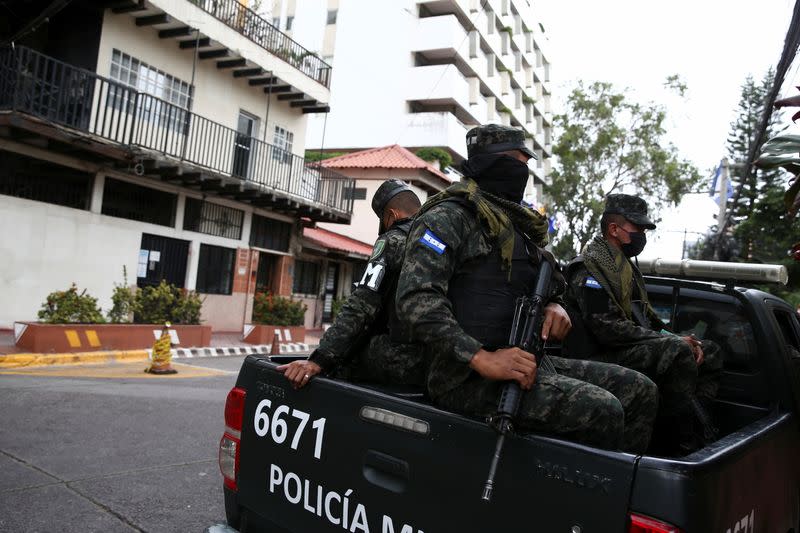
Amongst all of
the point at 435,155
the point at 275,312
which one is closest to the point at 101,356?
the point at 275,312

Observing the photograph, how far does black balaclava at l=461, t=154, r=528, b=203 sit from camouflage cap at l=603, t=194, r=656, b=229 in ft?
4.77

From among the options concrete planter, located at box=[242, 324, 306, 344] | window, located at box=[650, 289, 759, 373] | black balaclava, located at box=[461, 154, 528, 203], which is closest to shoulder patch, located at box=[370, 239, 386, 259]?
black balaclava, located at box=[461, 154, 528, 203]

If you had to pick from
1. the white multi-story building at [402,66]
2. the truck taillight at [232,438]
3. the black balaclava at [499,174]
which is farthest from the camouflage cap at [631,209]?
the white multi-story building at [402,66]

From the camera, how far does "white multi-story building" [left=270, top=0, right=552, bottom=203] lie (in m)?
30.9

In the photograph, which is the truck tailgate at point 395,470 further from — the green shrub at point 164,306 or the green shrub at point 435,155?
the green shrub at point 435,155

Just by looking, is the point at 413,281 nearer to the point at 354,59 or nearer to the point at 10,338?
the point at 10,338

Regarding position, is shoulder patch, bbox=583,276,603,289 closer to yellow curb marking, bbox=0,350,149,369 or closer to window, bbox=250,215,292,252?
yellow curb marking, bbox=0,350,149,369

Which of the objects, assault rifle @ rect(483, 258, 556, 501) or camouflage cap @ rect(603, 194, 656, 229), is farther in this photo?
camouflage cap @ rect(603, 194, 656, 229)

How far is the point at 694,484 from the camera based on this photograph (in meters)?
1.49

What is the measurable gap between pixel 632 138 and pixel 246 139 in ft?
67.5

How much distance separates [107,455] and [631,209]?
13.9ft

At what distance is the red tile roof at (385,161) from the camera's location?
984 inches

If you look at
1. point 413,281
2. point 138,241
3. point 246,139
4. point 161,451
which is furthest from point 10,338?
point 413,281

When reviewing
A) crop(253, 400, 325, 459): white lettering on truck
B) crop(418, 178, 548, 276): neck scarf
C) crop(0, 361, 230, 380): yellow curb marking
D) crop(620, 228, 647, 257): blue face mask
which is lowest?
crop(0, 361, 230, 380): yellow curb marking
